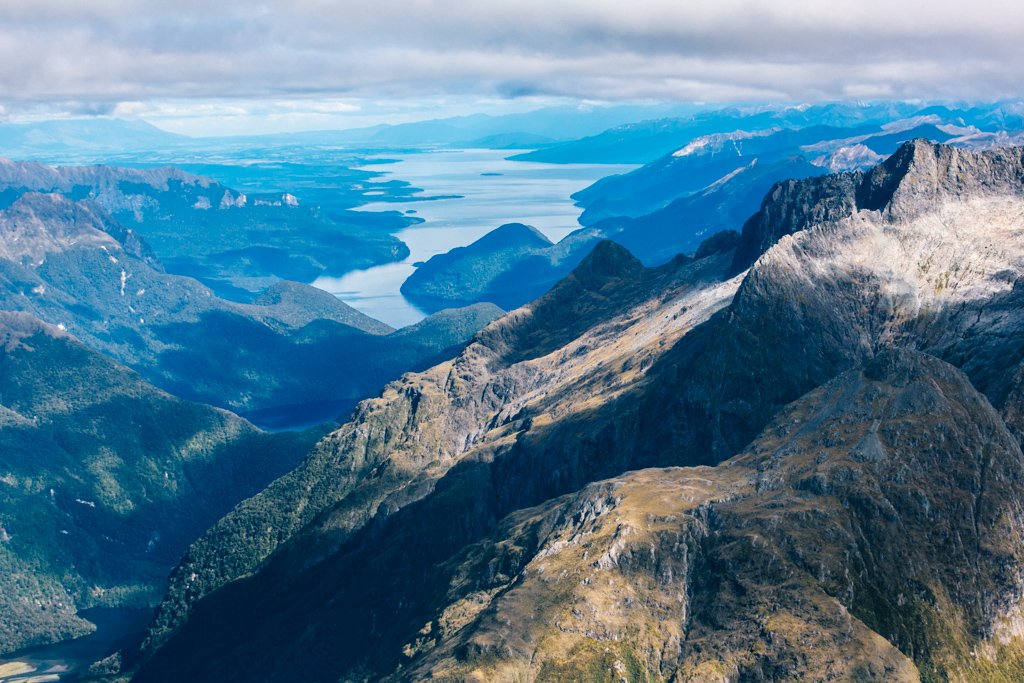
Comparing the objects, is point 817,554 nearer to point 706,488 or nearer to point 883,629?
point 883,629

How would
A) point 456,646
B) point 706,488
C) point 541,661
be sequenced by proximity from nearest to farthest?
point 541,661 < point 456,646 < point 706,488

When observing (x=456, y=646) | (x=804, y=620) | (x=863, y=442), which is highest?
(x=863, y=442)

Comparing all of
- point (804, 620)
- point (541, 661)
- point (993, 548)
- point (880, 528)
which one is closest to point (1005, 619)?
point (993, 548)

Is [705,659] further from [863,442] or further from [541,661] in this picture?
[863,442]

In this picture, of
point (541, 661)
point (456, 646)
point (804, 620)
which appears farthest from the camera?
point (456, 646)

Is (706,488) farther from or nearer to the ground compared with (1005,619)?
farther from the ground

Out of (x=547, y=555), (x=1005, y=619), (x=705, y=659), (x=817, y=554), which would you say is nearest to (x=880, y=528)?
(x=817, y=554)

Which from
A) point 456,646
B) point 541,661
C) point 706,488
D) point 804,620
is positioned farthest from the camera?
point 706,488

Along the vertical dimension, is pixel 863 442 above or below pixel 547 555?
above

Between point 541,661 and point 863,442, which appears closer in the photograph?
point 541,661
